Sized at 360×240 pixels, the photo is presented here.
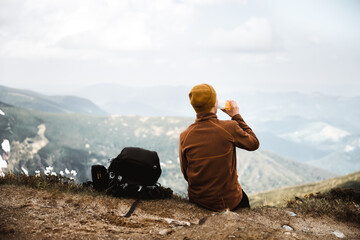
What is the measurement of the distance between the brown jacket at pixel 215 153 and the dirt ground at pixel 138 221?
455 mm

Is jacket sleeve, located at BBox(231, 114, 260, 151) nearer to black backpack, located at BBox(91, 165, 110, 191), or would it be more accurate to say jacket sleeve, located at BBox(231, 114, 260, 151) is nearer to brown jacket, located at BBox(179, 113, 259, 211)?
brown jacket, located at BBox(179, 113, 259, 211)

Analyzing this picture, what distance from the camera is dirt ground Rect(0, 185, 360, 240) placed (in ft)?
15.1

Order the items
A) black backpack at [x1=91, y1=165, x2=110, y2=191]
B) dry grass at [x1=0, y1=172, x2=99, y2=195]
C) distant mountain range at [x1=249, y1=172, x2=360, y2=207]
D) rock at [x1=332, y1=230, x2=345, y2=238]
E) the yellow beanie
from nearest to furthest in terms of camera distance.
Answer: the yellow beanie
rock at [x1=332, y1=230, x2=345, y2=238]
dry grass at [x1=0, y1=172, x2=99, y2=195]
black backpack at [x1=91, y1=165, x2=110, y2=191]
distant mountain range at [x1=249, y1=172, x2=360, y2=207]

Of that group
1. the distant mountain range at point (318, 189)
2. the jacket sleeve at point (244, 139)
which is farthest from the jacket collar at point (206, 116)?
the distant mountain range at point (318, 189)

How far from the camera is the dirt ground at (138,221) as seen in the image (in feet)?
15.1

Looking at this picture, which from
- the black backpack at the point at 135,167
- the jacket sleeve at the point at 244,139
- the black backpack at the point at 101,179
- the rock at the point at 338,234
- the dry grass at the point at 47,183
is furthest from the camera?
the black backpack at the point at 101,179

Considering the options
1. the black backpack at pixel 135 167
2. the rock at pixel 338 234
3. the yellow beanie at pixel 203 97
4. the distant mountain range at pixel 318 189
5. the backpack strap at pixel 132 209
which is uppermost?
the yellow beanie at pixel 203 97

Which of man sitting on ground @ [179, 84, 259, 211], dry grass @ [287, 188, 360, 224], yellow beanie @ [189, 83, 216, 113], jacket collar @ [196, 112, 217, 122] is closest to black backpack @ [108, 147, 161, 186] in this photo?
man sitting on ground @ [179, 84, 259, 211]

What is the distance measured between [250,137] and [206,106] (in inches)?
37.1

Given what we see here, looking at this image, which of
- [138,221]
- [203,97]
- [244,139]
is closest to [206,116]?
[203,97]

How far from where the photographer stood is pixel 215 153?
17.7 feet

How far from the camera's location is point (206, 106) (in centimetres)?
538

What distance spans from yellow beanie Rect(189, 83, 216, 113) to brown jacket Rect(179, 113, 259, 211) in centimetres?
19

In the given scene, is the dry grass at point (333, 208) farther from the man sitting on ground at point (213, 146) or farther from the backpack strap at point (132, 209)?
the backpack strap at point (132, 209)
